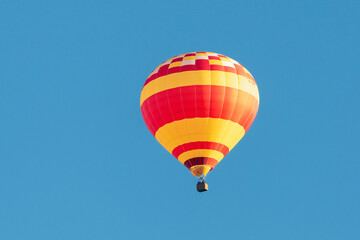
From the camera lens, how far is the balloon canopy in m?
50.4

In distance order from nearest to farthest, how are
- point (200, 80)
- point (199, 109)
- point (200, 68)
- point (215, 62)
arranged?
1. point (199, 109)
2. point (200, 80)
3. point (200, 68)
4. point (215, 62)

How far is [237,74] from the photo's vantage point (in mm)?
51344

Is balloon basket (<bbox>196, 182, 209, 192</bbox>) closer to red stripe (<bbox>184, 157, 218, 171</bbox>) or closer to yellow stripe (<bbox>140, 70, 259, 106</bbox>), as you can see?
red stripe (<bbox>184, 157, 218, 171</bbox>)

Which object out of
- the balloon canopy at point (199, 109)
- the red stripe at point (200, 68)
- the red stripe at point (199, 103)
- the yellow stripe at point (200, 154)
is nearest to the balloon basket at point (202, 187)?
the balloon canopy at point (199, 109)

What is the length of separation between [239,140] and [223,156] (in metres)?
1.18

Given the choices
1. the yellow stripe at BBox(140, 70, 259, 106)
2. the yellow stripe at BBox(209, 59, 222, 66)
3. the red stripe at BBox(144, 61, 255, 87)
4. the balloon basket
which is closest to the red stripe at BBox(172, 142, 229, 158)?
the balloon basket

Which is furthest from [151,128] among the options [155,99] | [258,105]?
[258,105]

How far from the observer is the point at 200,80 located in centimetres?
5066

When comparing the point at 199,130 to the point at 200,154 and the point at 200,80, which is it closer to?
the point at 200,154

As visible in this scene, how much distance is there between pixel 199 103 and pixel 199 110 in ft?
1.01

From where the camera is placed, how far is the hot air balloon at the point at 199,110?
165ft

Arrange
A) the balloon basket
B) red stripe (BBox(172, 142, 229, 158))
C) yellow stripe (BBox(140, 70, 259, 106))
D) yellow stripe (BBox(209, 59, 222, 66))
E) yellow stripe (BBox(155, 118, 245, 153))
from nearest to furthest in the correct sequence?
1. the balloon basket
2. yellow stripe (BBox(155, 118, 245, 153))
3. red stripe (BBox(172, 142, 229, 158))
4. yellow stripe (BBox(140, 70, 259, 106))
5. yellow stripe (BBox(209, 59, 222, 66))

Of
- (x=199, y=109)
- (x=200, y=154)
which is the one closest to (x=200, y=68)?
(x=199, y=109)

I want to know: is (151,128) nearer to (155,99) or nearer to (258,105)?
(155,99)
